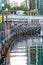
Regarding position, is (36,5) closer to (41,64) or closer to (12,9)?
(12,9)

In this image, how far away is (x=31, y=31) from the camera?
6247 centimetres

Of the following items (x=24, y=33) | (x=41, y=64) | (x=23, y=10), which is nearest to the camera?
(x=41, y=64)

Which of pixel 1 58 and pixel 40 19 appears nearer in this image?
pixel 1 58

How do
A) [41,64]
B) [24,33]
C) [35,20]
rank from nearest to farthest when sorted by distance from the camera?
[41,64] < [24,33] < [35,20]

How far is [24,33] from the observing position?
5944cm

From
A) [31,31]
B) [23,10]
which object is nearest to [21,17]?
[31,31]

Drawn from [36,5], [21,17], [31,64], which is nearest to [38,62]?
[31,64]

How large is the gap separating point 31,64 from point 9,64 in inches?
42.1

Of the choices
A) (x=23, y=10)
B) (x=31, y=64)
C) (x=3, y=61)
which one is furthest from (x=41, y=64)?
(x=23, y=10)

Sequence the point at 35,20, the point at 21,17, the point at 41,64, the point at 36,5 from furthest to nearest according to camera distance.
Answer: the point at 36,5 → the point at 35,20 → the point at 21,17 → the point at 41,64

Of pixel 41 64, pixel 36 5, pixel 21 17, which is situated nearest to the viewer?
Answer: pixel 41 64

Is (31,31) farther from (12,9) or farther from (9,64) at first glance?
(9,64)

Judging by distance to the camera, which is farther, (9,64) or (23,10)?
(23,10)

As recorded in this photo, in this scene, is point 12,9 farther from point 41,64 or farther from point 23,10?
point 41,64
